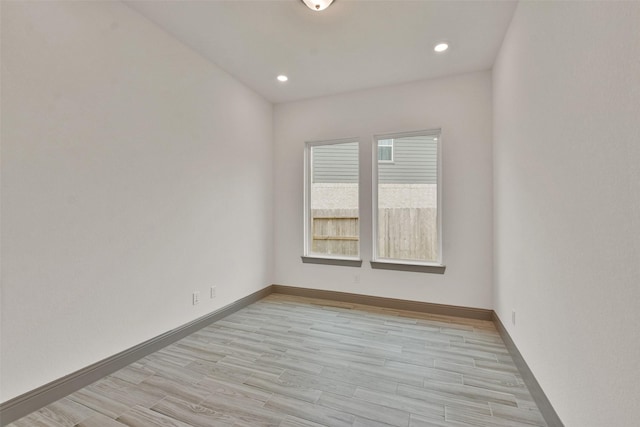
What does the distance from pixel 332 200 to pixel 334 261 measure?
2.76ft

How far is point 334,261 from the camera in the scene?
3.73 meters

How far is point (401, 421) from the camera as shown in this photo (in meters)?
1.58

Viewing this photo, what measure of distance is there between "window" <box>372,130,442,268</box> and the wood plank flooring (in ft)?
3.06

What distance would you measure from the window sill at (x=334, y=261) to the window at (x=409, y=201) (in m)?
0.26

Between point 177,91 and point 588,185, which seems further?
point 177,91

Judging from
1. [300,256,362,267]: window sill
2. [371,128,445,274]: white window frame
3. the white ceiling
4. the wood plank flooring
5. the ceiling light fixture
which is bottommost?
the wood plank flooring

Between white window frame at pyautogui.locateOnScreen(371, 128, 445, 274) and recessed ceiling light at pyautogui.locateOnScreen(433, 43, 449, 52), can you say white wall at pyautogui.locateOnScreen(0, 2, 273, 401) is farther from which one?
recessed ceiling light at pyautogui.locateOnScreen(433, 43, 449, 52)

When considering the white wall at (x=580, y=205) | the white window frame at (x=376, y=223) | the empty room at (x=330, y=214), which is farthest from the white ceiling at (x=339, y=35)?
the white window frame at (x=376, y=223)

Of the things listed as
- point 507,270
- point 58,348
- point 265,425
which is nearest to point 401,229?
point 507,270

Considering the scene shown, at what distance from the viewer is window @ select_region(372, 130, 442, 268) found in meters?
3.36

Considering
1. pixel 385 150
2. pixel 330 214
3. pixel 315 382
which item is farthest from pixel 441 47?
pixel 315 382

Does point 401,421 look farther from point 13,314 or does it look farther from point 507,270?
point 13,314

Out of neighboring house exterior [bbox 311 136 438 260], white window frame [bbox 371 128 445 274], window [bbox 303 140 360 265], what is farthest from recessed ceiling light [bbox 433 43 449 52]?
window [bbox 303 140 360 265]

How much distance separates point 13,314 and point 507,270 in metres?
3.48
